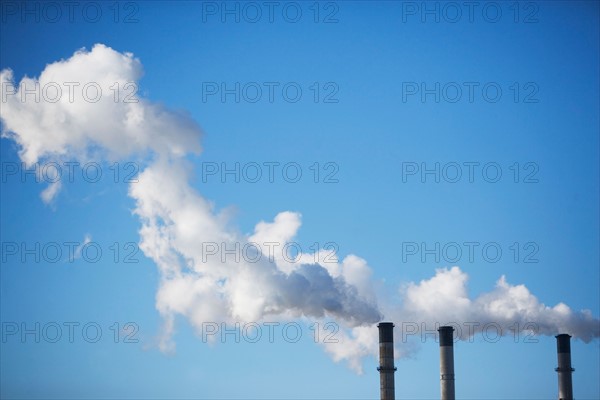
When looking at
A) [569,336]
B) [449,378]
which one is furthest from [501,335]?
[449,378]

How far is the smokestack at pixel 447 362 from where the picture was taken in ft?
123

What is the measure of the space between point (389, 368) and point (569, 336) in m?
10.5

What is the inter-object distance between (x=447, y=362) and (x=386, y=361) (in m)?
3.11

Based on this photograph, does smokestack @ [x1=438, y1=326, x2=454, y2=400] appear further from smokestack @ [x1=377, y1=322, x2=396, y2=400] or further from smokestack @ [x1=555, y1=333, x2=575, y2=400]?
smokestack @ [x1=555, y1=333, x2=575, y2=400]

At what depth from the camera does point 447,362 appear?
124 feet

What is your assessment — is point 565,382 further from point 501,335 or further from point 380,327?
point 380,327

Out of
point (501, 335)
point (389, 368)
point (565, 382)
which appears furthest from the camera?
point (501, 335)

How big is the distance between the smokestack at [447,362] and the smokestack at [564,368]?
613 centimetres

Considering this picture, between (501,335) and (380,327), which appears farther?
(501,335)

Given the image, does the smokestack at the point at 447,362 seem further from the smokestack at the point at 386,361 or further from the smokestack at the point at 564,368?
the smokestack at the point at 564,368

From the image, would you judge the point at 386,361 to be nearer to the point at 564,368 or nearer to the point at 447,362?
the point at 447,362

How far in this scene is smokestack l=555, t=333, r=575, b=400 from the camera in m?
39.4

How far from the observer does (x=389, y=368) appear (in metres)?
37.0

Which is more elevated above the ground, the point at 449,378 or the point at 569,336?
the point at 569,336
